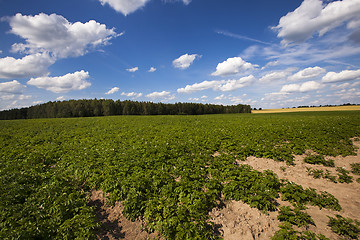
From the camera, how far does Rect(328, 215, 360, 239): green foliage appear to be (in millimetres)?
4900

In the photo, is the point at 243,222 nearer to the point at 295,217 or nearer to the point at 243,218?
the point at 243,218

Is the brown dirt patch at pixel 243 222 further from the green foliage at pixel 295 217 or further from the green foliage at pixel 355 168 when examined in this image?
the green foliage at pixel 355 168

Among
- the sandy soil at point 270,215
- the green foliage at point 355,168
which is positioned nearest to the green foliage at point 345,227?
the sandy soil at point 270,215

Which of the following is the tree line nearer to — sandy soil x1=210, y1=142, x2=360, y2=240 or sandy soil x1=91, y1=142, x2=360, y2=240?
sandy soil x1=91, y1=142, x2=360, y2=240

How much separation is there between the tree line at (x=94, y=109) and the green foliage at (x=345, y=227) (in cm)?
9486

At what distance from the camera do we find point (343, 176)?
316 inches

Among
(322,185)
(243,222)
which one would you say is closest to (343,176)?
(322,185)

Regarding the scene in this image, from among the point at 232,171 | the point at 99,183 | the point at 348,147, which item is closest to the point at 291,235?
the point at 232,171

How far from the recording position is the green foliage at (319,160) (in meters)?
Result: 9.24

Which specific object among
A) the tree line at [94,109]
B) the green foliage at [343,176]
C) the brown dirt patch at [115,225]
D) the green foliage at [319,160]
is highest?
the tree line at [94,109]

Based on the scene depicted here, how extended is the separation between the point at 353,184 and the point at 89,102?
105m

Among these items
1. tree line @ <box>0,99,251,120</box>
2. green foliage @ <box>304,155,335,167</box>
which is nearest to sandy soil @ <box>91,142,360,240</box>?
green foliage @ <box>304,155,335,167</box>

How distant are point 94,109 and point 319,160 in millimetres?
98303

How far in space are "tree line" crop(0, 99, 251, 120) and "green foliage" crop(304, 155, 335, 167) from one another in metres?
91.7
